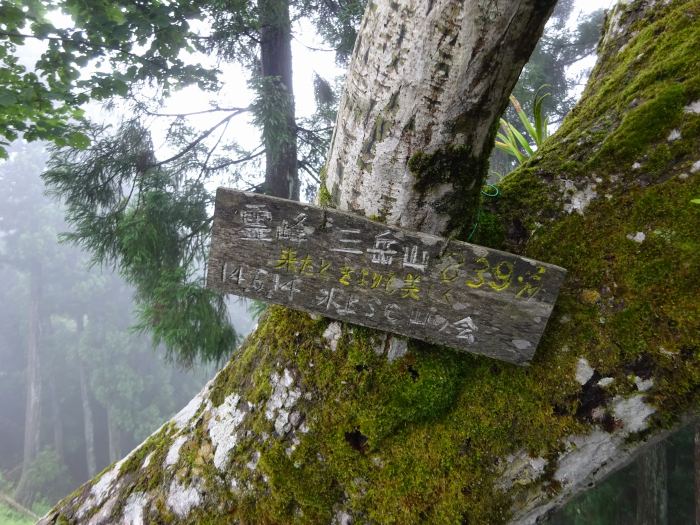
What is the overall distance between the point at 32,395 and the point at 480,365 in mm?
25510

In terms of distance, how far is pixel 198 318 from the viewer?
3787 millimetres

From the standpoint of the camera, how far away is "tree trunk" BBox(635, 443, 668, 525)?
384cm

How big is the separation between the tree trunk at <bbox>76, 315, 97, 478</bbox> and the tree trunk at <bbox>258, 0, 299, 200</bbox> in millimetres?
19972

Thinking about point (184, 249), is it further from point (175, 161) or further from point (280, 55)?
point (280, 55)

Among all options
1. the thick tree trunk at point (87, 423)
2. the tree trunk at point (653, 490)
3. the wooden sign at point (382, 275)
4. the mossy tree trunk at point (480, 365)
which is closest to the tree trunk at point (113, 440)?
the thick tree trunk at point (87, 423)

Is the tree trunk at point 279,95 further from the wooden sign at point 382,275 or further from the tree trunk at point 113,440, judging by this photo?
the tree trunk at point 113,440

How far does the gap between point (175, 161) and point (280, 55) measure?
5.46 ft

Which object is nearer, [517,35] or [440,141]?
[517,35]

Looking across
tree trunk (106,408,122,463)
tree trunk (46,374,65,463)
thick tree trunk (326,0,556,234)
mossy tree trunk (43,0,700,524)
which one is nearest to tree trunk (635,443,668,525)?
mossy tree trunk (43,0,700,524)

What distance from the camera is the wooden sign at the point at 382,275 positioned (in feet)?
3.80

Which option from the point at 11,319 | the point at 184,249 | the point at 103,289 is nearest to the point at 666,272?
the point at 184,249

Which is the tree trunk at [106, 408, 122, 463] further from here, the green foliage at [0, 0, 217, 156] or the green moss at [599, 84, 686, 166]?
the green moss at [599, 84, 686, 166]

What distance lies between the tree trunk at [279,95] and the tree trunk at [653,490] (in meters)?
4.56

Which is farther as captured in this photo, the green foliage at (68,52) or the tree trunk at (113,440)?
the tree trunk at (113,440)
